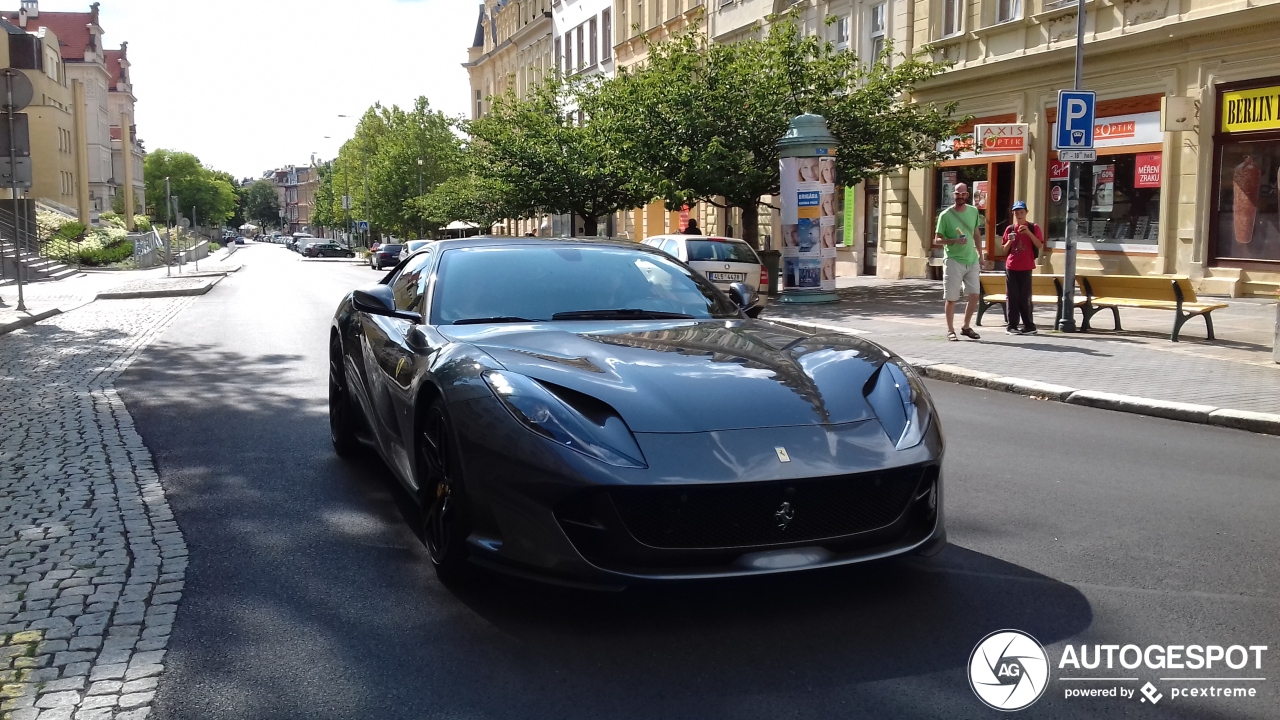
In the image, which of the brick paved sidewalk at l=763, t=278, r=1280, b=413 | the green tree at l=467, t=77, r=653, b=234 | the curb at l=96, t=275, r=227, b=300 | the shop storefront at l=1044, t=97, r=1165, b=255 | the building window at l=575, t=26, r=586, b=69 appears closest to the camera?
the brick paved sidewalk at l=763, t=278, r=1280, b=413

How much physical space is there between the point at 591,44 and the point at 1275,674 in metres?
56.1

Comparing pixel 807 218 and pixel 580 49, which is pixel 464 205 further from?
pixel 807 218

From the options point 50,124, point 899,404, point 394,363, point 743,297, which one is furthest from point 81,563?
point 50,124

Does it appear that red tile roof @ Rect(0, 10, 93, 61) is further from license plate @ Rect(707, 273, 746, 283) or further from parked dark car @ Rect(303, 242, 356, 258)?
license plate @ Rect(707, 273, 746, 283)

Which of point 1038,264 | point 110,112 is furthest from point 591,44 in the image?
point 110,112

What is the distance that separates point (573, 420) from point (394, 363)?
5.48ft

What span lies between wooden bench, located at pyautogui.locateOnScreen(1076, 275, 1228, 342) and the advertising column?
7.26 meters

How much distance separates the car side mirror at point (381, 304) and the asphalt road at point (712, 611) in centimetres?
97

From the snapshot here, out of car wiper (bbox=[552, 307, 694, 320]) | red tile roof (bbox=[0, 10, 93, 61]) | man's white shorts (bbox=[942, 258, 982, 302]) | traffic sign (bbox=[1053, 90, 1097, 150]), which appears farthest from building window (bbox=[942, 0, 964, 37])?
red tile roof (bbox=[0, 10, 93, 61])

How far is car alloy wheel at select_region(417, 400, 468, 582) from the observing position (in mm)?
4199

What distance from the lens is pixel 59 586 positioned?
448 cm

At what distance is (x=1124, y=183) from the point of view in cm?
2259

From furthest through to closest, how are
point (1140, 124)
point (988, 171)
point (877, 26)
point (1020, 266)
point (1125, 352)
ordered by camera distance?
1. point (877, 26)
2. point (988, 171)
3. point (1140, 124)
4. point (1020, 266)
5. point (1125, 352)

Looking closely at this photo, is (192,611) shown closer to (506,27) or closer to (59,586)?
(59,586)
